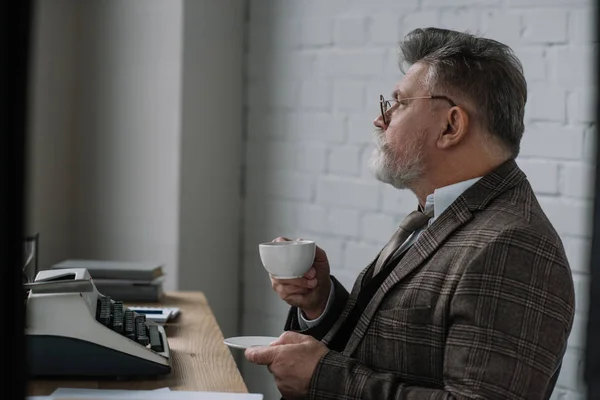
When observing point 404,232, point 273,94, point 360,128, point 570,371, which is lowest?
point 570,371

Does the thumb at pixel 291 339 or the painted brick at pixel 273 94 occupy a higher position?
the painted brick at pixel 273 94

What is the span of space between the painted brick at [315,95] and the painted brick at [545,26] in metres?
0.69

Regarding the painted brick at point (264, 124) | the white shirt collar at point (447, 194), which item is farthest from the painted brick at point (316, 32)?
the white shirt collar at point (447, 194)

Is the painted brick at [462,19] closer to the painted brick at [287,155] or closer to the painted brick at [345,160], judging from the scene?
the painted brick at [345,160]

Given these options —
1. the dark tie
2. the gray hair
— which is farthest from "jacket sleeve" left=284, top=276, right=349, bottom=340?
the gray hair

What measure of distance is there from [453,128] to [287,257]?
1.21ft

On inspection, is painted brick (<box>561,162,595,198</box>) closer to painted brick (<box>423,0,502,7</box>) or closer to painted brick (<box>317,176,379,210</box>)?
painted brick (<box>423,0,502,7</box>)

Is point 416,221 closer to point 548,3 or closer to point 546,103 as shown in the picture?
point 546,103

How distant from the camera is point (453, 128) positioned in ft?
5.05

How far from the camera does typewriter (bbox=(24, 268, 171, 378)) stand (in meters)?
1.23

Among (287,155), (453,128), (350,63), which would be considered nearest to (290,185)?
(287,155)

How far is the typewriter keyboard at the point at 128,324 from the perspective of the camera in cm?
130

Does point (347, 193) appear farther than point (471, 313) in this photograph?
Yes

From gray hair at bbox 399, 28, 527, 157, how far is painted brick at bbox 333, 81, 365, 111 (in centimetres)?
83
